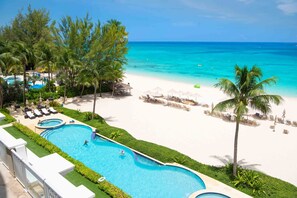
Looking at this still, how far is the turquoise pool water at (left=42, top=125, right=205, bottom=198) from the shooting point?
10547 mm

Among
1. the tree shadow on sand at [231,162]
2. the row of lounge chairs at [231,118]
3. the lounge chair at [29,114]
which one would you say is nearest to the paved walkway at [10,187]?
the tree shadow on sand at [231,162]

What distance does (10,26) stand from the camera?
132 ft

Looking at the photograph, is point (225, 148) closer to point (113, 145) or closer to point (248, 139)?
point (248, 139)

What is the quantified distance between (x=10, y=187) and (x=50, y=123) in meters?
11.8

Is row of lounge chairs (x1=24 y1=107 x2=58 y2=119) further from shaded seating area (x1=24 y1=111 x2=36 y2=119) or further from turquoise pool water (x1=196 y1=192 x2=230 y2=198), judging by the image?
turquoise pool water (x1=196 y1=192 x2=230 y2=198)

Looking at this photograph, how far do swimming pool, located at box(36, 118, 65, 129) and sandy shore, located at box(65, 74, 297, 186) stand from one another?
400cm

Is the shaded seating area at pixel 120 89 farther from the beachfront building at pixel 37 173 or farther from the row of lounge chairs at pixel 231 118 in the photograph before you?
the beachfront building at pixel 37 173

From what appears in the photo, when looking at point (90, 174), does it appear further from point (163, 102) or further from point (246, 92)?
point (163, 102)

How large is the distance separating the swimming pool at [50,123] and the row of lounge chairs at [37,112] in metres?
1.24

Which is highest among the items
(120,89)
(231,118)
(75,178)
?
(120,89)

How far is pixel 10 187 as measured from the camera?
21.9 feet

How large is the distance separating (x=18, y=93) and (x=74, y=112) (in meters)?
6.47

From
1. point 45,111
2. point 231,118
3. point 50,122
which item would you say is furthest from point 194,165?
point 45,111

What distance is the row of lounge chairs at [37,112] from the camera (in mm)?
18328
